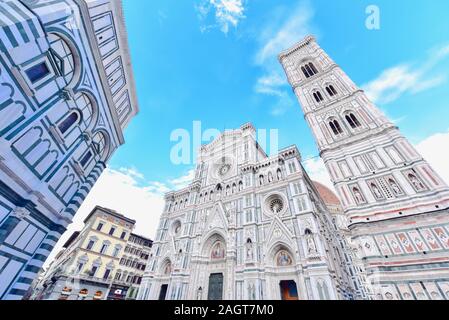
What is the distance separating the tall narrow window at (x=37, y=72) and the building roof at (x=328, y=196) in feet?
141

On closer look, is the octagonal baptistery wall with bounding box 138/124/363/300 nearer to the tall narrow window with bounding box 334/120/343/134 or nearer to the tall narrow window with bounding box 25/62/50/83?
the tall narrow window with bounding box 334/120/343/134

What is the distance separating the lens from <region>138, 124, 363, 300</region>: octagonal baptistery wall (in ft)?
44.7

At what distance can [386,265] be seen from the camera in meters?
10.6

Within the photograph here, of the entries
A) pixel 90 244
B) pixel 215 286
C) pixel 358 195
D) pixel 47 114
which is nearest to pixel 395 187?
pixel 358 195

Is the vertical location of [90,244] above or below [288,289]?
above

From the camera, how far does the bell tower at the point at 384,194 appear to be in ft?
33.0

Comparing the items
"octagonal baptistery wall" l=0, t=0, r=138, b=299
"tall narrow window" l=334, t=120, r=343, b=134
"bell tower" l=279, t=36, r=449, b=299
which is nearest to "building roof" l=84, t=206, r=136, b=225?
"octagonal baptistery wall" l=0, t=0, r=138, b=299

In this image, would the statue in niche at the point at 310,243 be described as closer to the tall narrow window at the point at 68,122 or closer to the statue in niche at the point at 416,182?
the statue in niche at the point at 416,182

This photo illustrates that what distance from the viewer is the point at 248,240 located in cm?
1628

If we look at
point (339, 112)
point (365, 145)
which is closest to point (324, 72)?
point (339, 112)

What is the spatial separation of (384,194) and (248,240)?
34.4 ft

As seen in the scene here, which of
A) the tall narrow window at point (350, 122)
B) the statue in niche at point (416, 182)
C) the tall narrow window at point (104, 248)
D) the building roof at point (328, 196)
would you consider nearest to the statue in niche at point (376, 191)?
the statue in niche at point (416, 182)

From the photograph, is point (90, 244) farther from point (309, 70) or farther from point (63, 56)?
point (309, 70)

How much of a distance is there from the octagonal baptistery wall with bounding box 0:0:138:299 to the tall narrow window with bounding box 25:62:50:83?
3 cm
